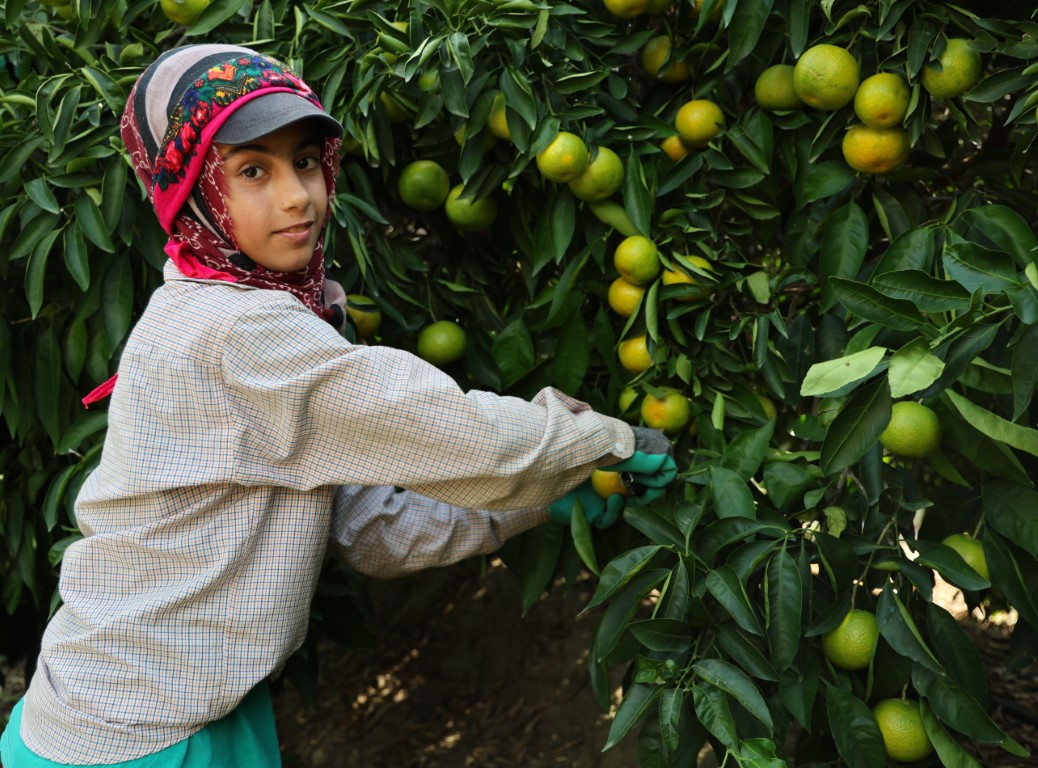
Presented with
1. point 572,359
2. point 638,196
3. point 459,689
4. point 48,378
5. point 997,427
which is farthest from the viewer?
point 459,689

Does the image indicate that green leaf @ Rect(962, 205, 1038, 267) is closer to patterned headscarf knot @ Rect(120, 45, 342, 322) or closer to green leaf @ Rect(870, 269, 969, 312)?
green leaf @ Rect(870, 269, 969, 312)

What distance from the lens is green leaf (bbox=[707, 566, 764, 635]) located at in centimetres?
142

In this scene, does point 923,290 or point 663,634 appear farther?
point 663,634

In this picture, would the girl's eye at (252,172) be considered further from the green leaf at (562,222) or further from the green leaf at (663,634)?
the green leaf at (663,634)

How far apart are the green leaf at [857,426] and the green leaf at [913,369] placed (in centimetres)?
8

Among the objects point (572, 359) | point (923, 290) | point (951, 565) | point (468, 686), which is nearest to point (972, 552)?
point (951, 565)

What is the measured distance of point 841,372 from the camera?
120 centimetres

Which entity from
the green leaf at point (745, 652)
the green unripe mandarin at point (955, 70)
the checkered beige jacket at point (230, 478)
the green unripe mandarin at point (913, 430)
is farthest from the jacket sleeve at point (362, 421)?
the green unripe mandarin at point (955, 70)

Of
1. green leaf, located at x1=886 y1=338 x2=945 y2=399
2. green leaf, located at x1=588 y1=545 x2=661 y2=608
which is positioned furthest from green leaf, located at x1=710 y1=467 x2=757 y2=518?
green leaf, located at x1=886 y1=338 x2=945 y2=399

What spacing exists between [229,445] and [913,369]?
33.7 inches

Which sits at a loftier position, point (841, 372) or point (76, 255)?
point (841, 372)

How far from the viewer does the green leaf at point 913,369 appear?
3.72 ft

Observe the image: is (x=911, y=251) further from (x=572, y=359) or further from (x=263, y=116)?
(x=263, y=116)

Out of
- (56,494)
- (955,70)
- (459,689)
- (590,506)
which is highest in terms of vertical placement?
(955,70)
